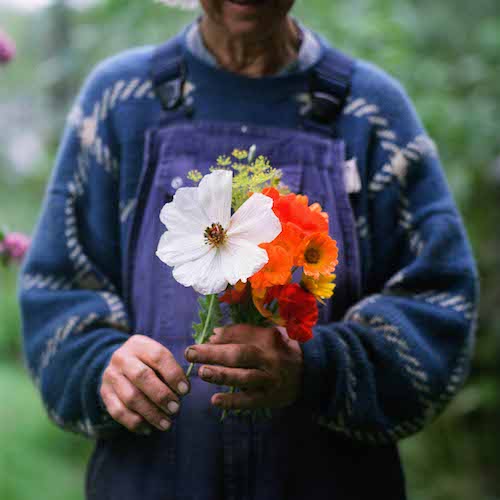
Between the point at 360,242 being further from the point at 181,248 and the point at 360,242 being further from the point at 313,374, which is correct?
the point at 181,248

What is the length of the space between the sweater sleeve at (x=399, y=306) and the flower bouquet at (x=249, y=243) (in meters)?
0.26

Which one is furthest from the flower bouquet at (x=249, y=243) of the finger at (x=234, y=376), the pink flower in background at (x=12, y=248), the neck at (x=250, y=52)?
the pink flower in background at (x=12, y=248)

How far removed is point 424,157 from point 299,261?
0.57 metres

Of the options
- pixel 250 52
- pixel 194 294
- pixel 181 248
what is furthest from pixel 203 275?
pixel 250 52

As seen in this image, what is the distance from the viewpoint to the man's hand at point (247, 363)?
0.91 metres

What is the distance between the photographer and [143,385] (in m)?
0.99

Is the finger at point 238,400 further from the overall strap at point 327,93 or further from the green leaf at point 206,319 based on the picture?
the overall strap at point 327,93

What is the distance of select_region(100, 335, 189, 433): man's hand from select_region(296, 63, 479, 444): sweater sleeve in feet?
0.79

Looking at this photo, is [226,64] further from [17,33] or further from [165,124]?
[17,33]

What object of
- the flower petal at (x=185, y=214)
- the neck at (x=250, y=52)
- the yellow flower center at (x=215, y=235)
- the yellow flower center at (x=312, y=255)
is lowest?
the yellow flower center at (x=312, y=255)

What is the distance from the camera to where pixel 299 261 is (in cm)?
84

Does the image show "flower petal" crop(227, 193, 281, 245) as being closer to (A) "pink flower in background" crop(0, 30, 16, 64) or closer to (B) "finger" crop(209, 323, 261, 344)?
(B) "finger" crop(209, 323, 261, 344)

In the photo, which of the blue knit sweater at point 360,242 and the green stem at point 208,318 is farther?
Answer: the blue knit sweater at point 360,242

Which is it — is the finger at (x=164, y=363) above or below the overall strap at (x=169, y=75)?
below
